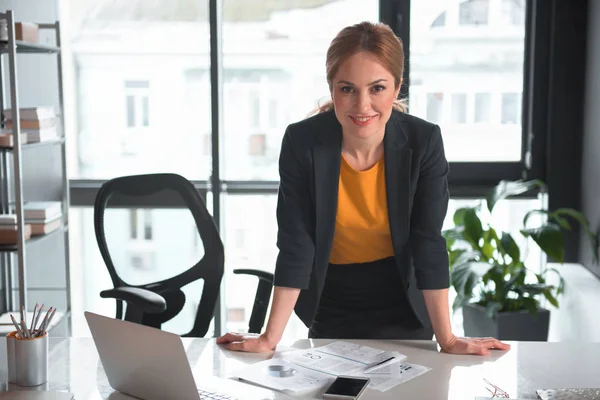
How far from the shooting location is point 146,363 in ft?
4.52

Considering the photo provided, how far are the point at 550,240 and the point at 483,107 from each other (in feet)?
2.92

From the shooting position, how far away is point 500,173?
12.4 ft

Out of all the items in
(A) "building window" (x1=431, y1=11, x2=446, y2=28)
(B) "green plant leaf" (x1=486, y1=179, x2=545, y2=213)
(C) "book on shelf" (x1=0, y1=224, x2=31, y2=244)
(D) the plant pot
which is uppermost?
(A) "building window" (x1=431, y1=11, x2=446, y2=28)

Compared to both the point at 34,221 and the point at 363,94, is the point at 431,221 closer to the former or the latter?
the point at 363,94

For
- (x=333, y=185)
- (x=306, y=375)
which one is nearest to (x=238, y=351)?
(x=306, y=375)

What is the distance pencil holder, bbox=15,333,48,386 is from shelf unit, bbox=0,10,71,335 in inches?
61.0

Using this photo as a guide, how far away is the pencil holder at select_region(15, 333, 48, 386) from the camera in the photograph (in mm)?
1485

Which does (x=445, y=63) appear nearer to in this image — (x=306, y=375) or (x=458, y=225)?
(x=458, y=225)

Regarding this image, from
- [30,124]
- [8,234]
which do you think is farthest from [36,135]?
[8,234]

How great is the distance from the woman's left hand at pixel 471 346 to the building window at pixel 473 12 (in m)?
2.33

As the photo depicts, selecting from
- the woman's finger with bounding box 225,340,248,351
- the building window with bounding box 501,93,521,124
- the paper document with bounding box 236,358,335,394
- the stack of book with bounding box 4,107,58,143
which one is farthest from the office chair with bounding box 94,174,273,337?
the building window with bounding box 501,93,521,124

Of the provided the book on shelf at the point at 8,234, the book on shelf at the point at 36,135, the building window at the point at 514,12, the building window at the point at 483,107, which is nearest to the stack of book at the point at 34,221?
the book on shelf at the point at 8,234

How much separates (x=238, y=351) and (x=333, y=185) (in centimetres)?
46

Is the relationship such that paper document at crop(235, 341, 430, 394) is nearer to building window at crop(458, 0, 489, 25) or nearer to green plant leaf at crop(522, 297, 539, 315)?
green plant leaf at crop(522, 297, 539, 315)
